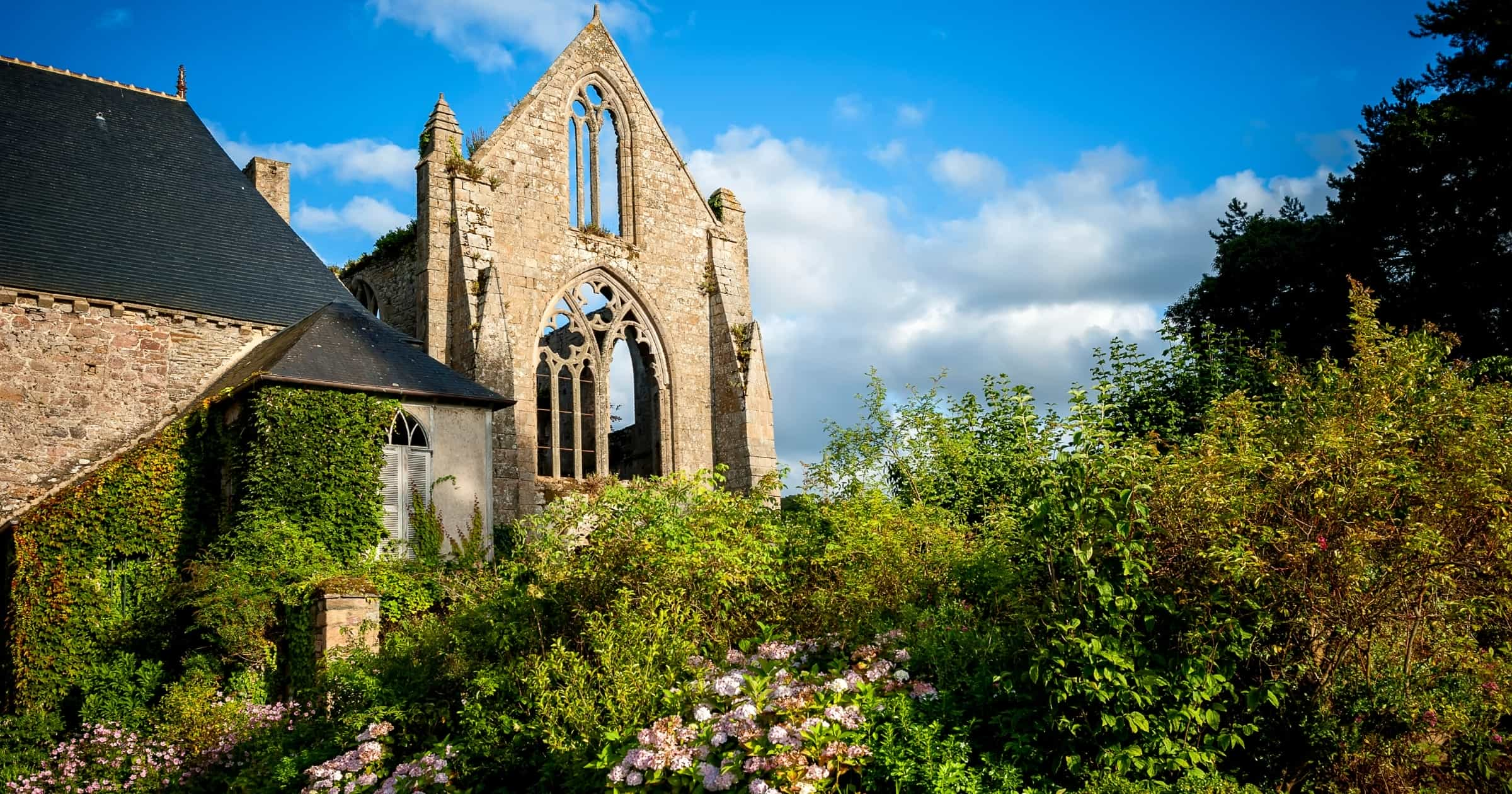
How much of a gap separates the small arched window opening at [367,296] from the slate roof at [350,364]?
359cm

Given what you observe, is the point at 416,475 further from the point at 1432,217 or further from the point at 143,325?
the point at 1432,217

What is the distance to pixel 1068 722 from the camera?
531 centimetres

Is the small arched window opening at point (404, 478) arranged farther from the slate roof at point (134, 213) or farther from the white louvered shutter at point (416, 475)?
the slate roof at point (134, 213)

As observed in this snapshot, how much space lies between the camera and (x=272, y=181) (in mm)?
20281

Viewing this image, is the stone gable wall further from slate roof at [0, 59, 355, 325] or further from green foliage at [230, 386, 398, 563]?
green foliage at [230, 386, 398, 563]

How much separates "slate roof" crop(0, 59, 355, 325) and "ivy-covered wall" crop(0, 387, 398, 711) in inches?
94.7

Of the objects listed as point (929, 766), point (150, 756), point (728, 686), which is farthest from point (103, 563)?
point (929, 766)

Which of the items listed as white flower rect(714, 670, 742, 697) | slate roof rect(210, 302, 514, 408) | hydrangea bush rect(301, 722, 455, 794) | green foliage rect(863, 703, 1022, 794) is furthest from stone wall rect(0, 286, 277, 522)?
green foliage rect(863, 703, 1022, 794)

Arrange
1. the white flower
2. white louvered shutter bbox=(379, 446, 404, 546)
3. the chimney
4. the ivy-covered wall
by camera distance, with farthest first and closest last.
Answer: the chimney, white louvered shutter bbox=(379, 446, 404, 546), the ivy-covered wall, the white flower

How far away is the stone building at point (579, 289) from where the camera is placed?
1662 centimetres

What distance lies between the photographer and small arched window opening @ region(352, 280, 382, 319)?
1906 centimetres

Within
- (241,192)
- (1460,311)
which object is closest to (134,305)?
(241,192)

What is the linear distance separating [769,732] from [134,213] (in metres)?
→ 14.3

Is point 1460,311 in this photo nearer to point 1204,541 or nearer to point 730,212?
point 730,212
